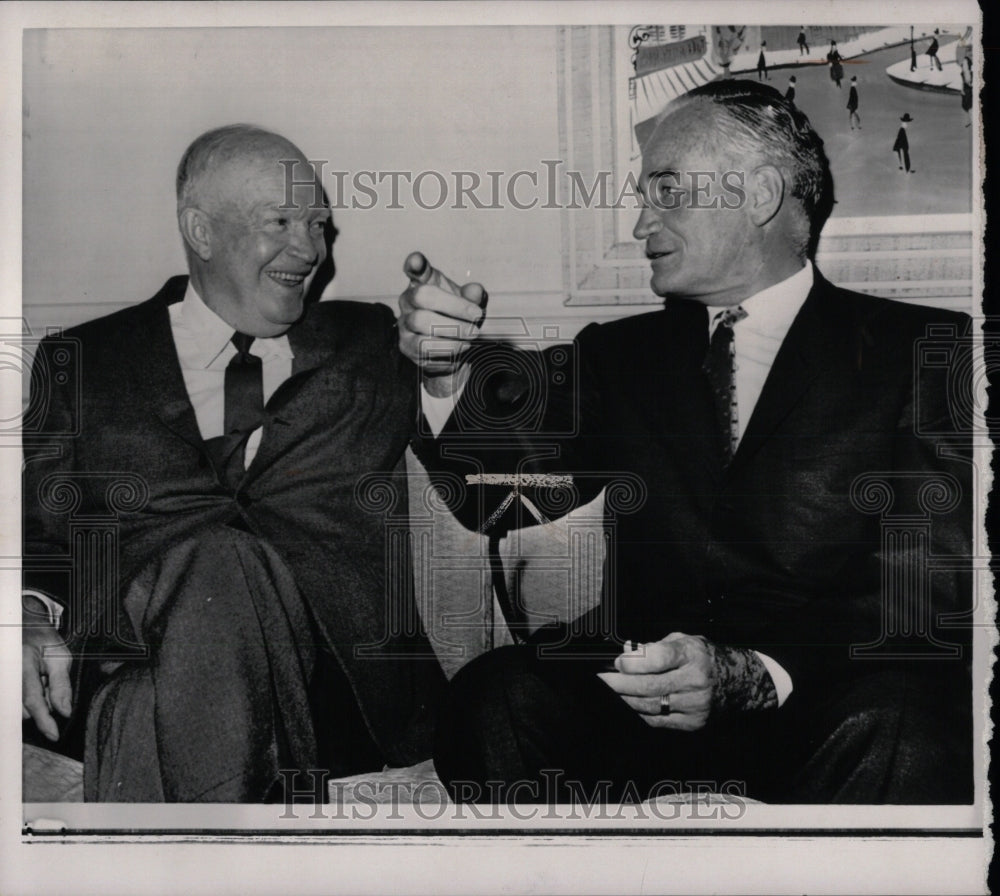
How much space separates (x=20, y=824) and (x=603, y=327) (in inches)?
79.0

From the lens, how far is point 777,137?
2691mm

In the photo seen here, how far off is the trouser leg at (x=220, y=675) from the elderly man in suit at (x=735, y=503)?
43 centimetres

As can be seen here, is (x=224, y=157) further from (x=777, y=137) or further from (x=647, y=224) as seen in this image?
(x=777, y=137)

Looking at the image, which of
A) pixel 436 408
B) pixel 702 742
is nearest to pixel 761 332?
pixel 436 408

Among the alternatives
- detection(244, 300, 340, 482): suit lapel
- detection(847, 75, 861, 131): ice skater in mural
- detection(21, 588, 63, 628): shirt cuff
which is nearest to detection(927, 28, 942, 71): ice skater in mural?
detection(847, 75, 861, 131): ice skater in mural

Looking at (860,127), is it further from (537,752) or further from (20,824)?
(20,824)

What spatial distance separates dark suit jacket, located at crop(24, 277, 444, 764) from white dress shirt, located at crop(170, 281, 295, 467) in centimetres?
3

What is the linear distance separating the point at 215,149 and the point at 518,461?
3.70ft

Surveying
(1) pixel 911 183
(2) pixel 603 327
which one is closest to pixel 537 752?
(2) pixel 603 327

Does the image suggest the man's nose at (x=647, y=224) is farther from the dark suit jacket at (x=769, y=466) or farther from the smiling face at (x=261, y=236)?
the smiling face at (x=261, y=236)

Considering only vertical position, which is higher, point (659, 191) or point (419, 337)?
point (659, 191)

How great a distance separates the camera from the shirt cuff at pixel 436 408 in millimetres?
2721

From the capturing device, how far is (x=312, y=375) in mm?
2740

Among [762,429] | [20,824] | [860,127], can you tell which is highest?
[860,127]
